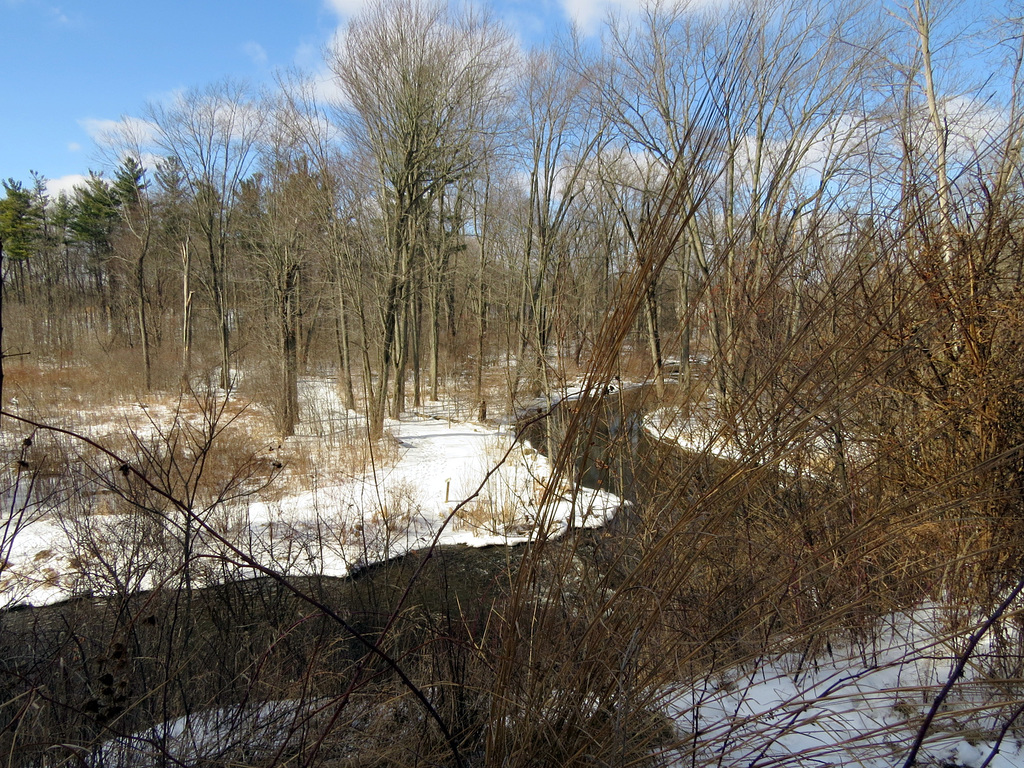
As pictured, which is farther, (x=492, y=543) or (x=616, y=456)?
(x=492, y=543)

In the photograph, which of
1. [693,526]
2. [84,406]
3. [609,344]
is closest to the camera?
[609,344]

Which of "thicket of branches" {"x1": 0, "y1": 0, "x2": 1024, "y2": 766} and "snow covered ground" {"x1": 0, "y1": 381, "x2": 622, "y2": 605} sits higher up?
"thicket of branches" {"x1": 0, "y1": 0, "x2": 1024, "y2": 766}

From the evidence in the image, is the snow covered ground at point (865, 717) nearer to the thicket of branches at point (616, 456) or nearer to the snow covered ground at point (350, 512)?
the thicket of branches at point (616, 456)

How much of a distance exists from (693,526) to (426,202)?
13.6m

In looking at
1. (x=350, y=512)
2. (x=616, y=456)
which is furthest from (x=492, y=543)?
(x=616, y=456)

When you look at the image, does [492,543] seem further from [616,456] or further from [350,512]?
[616,456]

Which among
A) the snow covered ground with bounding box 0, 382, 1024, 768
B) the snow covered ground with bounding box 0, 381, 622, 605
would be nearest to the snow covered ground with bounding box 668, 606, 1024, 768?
the snow covered ground with bounding box 0, 382, 1024, 768

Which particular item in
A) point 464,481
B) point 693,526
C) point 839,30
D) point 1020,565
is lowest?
point 464,481

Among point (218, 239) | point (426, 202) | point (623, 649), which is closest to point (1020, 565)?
point (623, 649)

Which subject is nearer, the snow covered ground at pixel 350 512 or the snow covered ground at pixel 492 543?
the snow covered ground at pixel 492 543

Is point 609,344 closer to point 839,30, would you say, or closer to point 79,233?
point 839,30

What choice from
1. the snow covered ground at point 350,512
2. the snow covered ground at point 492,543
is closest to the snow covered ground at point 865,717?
the snow covered ground at point 492,543

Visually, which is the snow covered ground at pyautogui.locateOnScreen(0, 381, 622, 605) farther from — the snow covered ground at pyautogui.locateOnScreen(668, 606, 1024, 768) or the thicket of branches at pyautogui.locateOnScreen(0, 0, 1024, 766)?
the snow covered ground at pyautogui.locateOnScreen(668, 606, 1024, 768)

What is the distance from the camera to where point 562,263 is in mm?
1869
